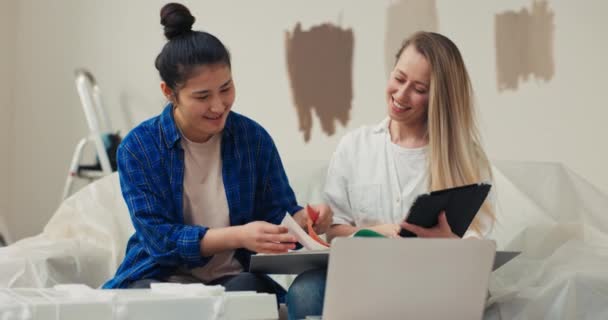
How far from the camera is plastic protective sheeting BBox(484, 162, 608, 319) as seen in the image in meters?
1.41

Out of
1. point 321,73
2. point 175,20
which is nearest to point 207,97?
point 175,20

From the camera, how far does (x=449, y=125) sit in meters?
1.65

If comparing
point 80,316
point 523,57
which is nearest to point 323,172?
point 523,57

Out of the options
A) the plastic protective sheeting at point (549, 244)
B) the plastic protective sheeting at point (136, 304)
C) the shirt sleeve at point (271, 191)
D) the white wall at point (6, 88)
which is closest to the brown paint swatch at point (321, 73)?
the plastic protective sheeting at point (549, 244)

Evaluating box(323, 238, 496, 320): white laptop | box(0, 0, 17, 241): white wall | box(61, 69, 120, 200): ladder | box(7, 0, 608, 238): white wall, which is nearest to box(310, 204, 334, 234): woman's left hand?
box(323, 238, 496, 320): white laptop

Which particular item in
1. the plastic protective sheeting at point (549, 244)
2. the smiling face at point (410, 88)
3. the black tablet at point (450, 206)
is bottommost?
the plastic protective sheeting at point (549, 244)

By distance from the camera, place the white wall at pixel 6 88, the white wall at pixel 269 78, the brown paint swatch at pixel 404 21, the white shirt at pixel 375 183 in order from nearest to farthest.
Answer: the white shirt at pixel 375 183, the white wall at pixel 269 78, the brown paint swatch at pixel 404 21, the white wall at pixel 6 88

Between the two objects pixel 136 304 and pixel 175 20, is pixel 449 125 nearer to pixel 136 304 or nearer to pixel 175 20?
pixel 175 20

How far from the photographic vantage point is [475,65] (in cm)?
222

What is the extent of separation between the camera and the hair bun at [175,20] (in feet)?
4.85

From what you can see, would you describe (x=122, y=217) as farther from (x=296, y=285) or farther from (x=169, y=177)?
(x=296, y=285)

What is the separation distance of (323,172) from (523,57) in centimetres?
64

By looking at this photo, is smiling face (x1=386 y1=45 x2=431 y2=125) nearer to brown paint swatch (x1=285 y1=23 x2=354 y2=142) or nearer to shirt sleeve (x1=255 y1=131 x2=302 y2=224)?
shirt sleeve (x1=255 y1=131 x2=302 y2=224)

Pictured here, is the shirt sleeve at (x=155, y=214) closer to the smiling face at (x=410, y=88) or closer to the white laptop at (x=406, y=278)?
the white laptop at (x=406, y=278)
